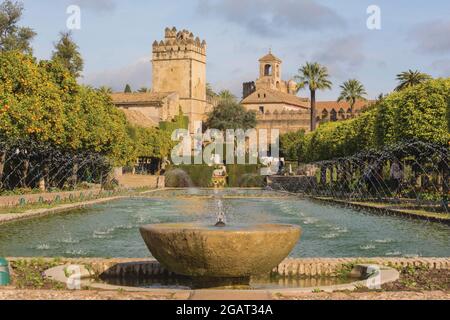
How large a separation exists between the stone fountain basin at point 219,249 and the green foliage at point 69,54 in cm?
6037

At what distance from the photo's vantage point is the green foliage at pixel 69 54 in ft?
219

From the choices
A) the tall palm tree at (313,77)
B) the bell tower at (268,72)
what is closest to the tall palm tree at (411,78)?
the tall palm tree at (313,77)

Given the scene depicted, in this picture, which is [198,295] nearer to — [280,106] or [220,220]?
[220,220]

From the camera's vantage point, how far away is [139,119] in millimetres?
80438

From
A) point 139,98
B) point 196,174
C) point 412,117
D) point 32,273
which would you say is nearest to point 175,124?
point 139,98

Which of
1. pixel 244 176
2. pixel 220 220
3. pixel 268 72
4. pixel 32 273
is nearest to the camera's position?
pixel 32 273

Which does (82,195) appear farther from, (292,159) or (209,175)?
(292,159)

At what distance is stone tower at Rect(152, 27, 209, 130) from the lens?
106 meters

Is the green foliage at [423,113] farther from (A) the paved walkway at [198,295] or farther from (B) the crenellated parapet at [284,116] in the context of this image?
(B) the crenellated parapet at [284,116]

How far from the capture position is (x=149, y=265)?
9.95 metres

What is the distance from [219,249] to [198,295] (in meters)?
0.90

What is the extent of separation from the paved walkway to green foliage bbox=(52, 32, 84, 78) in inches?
2403

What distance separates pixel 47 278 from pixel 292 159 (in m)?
83.7

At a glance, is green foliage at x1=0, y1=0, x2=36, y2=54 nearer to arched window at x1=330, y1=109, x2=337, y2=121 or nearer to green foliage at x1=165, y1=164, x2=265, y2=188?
green foliage at x1=165, y1=164, x2=265, y2=188
